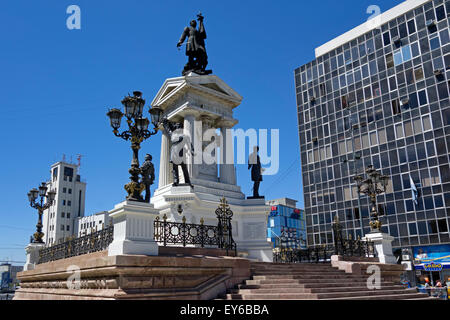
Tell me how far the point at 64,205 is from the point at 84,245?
99406 millimetres

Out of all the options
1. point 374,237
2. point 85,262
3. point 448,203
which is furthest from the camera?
point 448,203

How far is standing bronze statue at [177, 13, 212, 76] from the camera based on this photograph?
1008 inches

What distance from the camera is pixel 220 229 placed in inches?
555

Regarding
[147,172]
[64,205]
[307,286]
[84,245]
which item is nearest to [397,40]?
[147,172]

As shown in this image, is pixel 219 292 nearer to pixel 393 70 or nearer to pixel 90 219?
pixel 393 70

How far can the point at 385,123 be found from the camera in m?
48.0

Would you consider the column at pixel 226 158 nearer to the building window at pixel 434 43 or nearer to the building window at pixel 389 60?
the building window at pixel 434 43

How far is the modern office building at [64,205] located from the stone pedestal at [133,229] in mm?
99481

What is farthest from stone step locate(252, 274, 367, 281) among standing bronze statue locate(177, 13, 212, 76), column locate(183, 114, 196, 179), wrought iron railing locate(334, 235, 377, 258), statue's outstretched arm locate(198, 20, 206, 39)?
statue's outstretched arm locate(198, 20, 206, 39)

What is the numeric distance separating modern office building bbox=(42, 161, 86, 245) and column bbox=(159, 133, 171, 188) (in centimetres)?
8737

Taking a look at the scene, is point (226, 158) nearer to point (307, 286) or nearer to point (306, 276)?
point (306, 276)
